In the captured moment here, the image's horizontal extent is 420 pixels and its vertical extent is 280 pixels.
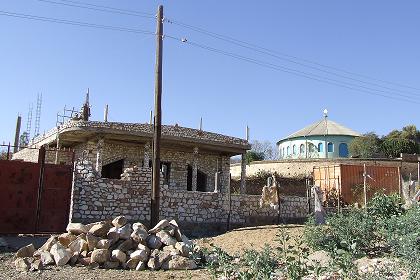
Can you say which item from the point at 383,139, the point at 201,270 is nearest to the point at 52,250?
the point at 201,270

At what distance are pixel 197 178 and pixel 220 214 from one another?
342 inches

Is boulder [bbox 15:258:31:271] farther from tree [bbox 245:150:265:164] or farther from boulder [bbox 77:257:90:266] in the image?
tree [bbox 245:150:265:164]

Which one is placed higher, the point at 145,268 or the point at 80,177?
the point at 80,177

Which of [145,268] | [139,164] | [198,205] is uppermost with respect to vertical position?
[139,164]

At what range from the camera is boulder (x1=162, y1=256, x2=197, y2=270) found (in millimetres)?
9922

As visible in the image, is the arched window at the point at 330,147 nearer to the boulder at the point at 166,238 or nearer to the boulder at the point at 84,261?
the boulder at the point at 166,238

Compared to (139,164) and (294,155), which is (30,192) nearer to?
(139,164)

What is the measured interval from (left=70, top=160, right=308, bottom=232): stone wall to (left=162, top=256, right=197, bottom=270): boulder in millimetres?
5922

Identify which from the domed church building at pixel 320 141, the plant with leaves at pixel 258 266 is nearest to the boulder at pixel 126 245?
the plant with leaves at pixel 258 266

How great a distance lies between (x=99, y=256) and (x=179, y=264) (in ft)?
5.63

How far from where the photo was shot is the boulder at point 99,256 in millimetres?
9945

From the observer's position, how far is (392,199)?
41.2ft

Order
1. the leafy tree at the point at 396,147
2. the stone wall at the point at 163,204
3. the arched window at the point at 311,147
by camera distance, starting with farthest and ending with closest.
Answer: the arched window at the point at 311,147 < the leafy tree at the point at 396,147 < the stone wall at the point at 163,204

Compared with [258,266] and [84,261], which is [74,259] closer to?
[84,261]
